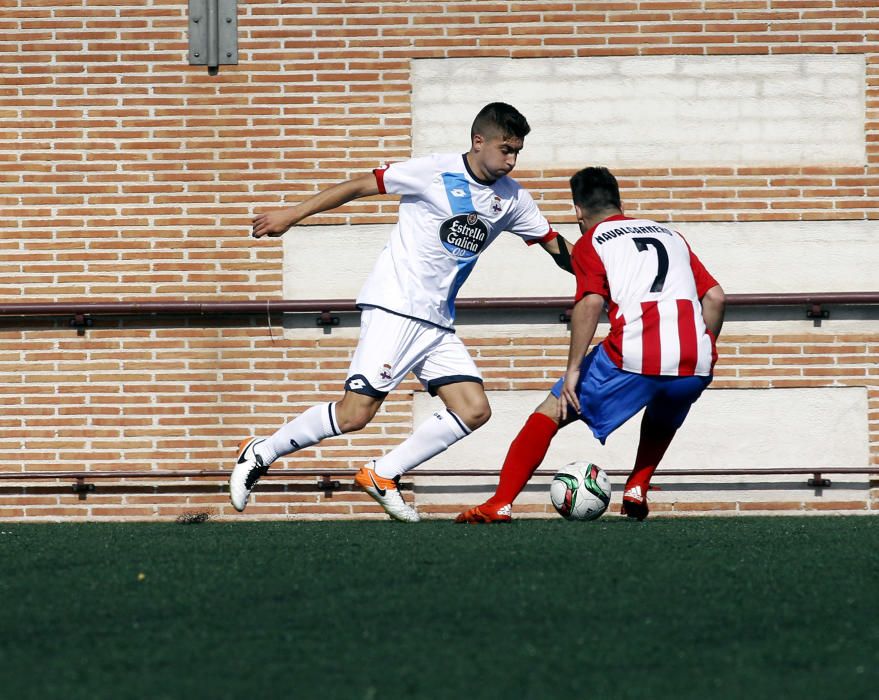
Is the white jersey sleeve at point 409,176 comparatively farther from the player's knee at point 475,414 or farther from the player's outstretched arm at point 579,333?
the player's knee at point 475,414

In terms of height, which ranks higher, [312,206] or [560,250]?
[312,206]

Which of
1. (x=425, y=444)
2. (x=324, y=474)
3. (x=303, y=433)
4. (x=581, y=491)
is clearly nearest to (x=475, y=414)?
(x=425, y=444)

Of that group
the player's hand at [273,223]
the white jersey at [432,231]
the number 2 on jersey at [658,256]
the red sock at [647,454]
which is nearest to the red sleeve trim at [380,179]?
the white jersey at [432,231]

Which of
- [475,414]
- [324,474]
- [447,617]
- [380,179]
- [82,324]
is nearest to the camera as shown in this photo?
[447,617]

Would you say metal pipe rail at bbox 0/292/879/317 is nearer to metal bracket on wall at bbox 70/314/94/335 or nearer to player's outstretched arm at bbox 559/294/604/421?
metal bracket on wall at bbox 70/314/94/335

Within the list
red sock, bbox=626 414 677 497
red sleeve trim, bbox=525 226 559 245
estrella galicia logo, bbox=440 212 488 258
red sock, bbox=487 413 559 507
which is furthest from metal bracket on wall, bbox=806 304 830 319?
estrella galicia logo, bbox=440 212 488 258

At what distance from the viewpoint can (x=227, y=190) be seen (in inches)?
345

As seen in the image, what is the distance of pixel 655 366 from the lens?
5.98 metres

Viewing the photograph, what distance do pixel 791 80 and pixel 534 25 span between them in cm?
176

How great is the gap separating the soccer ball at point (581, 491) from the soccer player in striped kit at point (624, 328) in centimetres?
30

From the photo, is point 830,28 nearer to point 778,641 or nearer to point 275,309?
point 275,309

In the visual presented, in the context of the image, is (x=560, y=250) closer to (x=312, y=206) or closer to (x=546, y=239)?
(x=546, y=239)

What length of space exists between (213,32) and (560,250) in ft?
11.4

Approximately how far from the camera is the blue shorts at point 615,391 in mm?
6035
